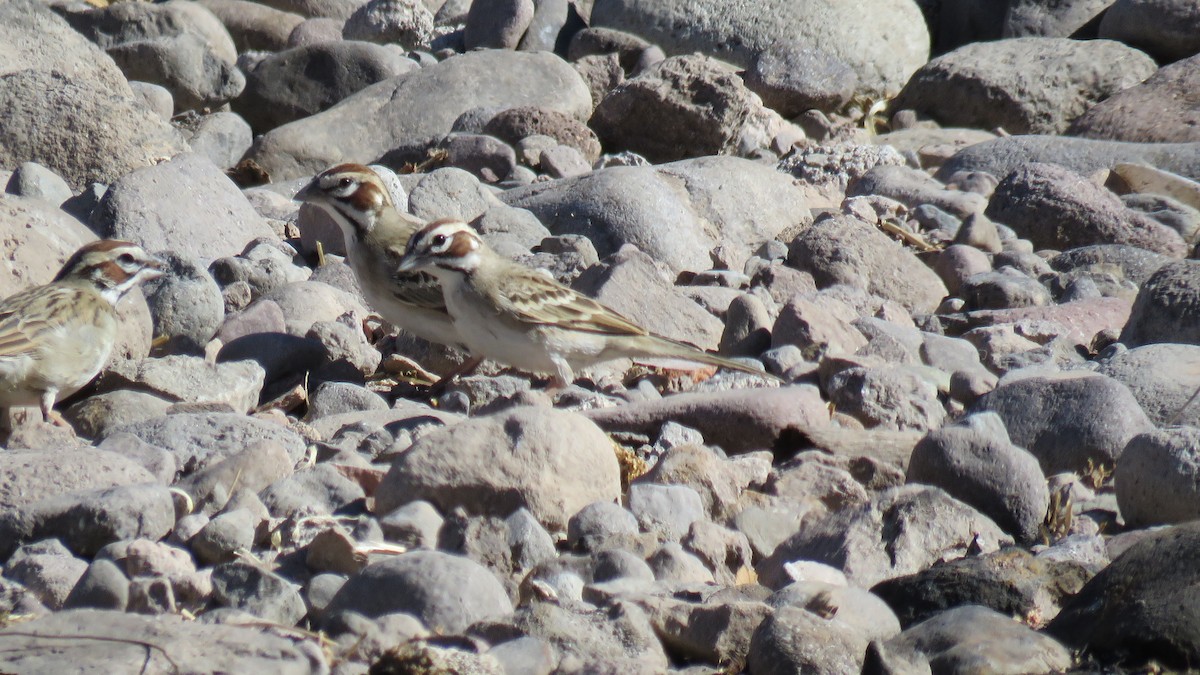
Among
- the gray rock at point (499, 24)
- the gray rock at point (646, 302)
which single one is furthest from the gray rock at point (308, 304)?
the gray rock at point (499, 24)

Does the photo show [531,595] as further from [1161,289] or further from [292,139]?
[292,139]

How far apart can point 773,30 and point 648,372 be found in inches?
404

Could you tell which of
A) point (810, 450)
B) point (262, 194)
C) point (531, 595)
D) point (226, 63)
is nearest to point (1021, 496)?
point (810, 450)

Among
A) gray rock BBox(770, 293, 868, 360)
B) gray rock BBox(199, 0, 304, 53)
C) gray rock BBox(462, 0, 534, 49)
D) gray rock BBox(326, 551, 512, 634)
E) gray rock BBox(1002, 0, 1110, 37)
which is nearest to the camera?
gray rock BBox(326, 551, 512, 634)

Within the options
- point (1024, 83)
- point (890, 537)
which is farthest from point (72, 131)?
point (1024, 83)

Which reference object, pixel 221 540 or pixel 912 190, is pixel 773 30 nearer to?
pixel 912 190

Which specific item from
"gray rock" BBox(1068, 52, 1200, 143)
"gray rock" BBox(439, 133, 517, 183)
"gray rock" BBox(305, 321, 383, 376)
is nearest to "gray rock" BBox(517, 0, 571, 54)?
"gray rock" BBox(439, 133, 517, 183)

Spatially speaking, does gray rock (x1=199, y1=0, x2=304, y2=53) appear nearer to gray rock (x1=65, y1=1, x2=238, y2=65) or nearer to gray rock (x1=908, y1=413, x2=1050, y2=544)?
gray rock (x1=65, y1=1, x2=238, y2=65)

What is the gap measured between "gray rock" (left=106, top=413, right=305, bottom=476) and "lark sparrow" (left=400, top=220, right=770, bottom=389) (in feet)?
6.36

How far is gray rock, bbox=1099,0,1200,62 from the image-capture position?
1778cm

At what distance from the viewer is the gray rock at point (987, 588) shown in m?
4.66

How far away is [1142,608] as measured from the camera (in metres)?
4.20

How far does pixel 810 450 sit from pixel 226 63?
12.0 meters

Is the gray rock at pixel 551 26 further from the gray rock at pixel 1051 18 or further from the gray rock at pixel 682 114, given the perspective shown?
the gray rock at pixel 1051 18
